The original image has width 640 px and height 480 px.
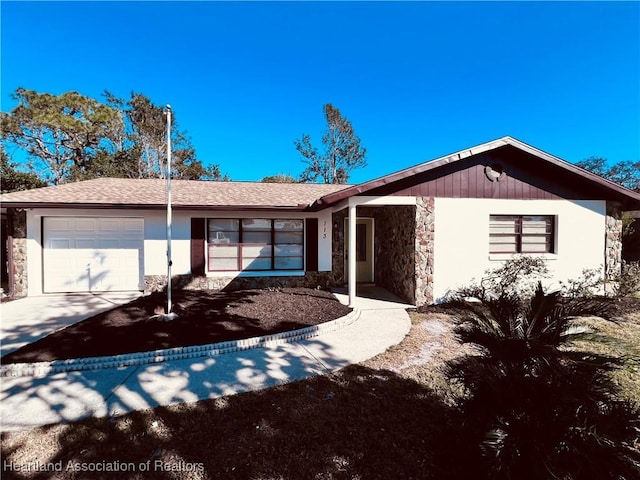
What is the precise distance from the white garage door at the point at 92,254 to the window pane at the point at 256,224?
125 inches

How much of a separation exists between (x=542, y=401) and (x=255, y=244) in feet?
29.0

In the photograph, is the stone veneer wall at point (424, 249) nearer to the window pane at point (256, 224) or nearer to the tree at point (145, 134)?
the window pane at point (256, 224)

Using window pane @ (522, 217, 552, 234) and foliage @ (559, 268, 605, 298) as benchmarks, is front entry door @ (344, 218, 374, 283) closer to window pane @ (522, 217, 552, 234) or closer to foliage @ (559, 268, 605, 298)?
window pane @ (522, 217, 552, 234)

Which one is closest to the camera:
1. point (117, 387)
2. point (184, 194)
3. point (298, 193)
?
point (117, 387)

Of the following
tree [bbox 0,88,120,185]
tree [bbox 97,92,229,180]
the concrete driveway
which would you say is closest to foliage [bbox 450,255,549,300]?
the concrete driveway

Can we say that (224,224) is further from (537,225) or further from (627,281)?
(627,281)

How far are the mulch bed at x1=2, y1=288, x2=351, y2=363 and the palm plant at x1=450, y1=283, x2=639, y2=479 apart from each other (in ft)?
13.0

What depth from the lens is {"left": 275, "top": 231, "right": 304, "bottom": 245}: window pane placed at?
→ 1019 cm

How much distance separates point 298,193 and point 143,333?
7813 millimetres

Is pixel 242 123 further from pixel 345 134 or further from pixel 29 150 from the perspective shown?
pixel 29 150

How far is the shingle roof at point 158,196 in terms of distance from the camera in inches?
327

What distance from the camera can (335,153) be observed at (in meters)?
28.3

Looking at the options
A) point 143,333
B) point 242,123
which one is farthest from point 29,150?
point 143,333

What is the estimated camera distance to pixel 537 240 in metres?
8.78
